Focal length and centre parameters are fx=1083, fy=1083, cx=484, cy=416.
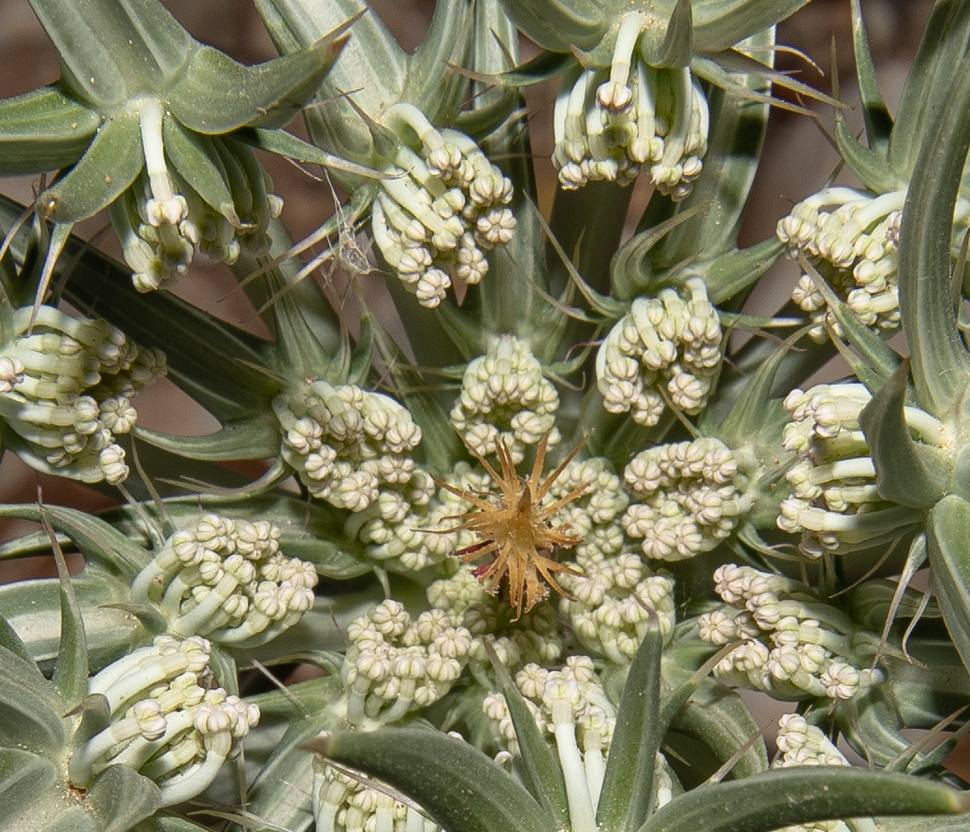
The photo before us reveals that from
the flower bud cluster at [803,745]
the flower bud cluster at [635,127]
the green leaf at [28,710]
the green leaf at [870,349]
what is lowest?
the flower bud cluster at [803,745]

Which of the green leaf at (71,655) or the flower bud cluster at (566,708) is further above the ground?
the green leaf at (71,655)

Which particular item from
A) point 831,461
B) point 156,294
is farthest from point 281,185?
point 831,461

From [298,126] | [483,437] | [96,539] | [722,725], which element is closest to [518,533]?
[483,437]

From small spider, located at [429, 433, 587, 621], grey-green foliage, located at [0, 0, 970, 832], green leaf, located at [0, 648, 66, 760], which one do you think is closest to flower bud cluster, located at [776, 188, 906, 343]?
grey-green foliage, located at [0, 0, 970, 832]

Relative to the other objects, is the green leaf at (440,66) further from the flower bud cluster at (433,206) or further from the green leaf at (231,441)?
the green leaf at (231,441)

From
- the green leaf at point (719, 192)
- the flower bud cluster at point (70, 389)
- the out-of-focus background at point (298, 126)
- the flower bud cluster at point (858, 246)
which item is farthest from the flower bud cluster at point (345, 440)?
the out-of-focus background at point (298, 126)

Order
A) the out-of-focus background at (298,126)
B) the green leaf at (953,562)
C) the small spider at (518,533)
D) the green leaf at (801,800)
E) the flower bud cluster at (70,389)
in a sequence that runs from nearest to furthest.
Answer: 1. the green leaf at (801,800)
2. the green leaf at (953,562)
3. the flower bud cluster at (70,389)
4. the small spider at (518,533)
5. the out-of-focus background at (298,126)

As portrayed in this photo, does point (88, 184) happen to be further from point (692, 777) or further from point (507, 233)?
point (692, 777)

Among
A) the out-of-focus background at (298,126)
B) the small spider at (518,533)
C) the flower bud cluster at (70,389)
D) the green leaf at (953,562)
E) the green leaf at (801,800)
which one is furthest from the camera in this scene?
the out-of-focus background at (298,126)
